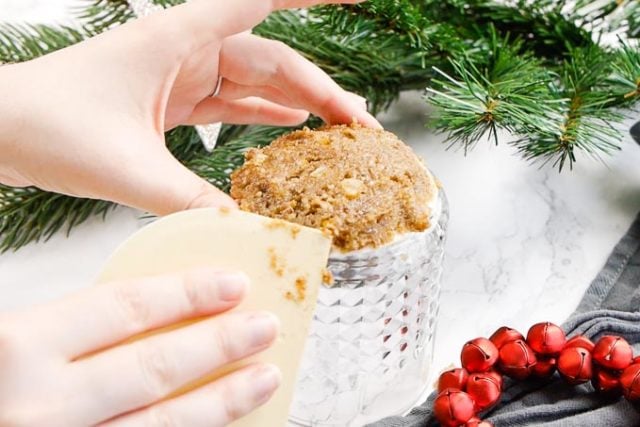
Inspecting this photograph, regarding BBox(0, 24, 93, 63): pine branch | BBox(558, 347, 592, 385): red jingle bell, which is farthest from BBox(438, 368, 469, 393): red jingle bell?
BBox(0, 24, 93, 63): pine branch

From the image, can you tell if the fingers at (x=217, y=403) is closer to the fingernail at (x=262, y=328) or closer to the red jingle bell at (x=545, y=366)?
the fingernail at (x=262, y=328)

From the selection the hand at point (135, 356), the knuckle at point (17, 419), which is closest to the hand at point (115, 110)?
the hand at point (135, 356)

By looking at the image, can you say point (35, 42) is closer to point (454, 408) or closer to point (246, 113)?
point (246, 113)

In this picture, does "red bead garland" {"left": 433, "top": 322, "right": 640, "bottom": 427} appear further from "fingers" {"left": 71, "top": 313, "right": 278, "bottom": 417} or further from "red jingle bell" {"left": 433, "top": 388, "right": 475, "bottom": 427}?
"fingers" {"left": 71, "top": 313, "right": 278, "bottom": 417}

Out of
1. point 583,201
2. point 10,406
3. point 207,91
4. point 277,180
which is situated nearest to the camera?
point 10,406

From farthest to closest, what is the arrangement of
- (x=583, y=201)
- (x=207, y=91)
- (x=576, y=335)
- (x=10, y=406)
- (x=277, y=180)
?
(x=583, y=201) < (x=207, y=91) < (x=576, y=335) < (x=277, y=180) < (x=10, y=406)

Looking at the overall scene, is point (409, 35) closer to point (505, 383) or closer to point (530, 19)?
point (530, 19)

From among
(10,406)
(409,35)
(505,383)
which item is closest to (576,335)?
(505,383)
